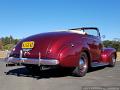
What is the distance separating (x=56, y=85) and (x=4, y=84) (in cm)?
147

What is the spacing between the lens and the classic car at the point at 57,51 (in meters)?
9.61

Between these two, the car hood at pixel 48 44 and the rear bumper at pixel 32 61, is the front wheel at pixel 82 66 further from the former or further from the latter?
the rear bumper at pixel 32 61

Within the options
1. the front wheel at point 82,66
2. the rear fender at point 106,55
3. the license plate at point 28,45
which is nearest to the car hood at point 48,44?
the license plate at point 28,45

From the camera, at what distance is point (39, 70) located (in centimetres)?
1173

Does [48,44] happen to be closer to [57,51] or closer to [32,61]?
[57,51]

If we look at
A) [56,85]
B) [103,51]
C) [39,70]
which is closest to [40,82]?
[56,85]

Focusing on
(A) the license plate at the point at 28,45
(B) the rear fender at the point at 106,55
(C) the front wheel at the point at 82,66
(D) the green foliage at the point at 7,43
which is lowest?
(C) the front wheel at the point at 82,66

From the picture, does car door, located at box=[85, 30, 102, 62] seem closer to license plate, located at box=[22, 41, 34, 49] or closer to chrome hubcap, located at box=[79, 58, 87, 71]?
chrome hubcap, located at box=[79, 58, 87, 71]

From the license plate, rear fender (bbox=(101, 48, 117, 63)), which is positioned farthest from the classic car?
rear fender (bbox=(101, 48, 117, 63))

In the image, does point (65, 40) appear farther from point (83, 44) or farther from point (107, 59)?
point (107, 59)

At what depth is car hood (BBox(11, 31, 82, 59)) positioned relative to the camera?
9.69 meters

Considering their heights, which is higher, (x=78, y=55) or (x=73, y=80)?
(x=78, y=55)

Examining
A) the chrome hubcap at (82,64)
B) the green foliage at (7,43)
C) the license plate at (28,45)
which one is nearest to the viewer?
the license plate at (28,45)

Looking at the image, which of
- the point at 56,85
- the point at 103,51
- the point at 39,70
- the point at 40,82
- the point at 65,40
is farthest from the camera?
the point at 103,51
